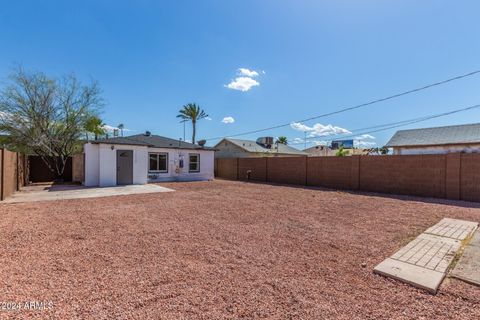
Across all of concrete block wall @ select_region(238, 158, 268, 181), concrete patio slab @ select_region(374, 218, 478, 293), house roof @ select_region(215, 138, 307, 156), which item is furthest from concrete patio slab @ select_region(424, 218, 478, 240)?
house roof @ select_region(215, 138, 307, 156)

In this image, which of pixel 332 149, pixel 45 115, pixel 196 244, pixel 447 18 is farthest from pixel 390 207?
pixel 332 149

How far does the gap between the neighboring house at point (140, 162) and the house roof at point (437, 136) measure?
58.3 ft

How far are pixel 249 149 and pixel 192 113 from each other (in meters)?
10.4

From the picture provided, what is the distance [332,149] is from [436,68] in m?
29.4

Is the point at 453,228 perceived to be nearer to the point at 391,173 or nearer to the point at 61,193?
the point at 391,173

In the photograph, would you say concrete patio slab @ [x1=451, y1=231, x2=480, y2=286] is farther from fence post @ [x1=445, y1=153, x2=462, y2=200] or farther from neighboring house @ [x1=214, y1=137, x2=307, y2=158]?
neighboring house @ [x1=214, y1=137, x2=307, y2=158]

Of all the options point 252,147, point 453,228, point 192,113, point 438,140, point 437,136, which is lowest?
point 453,228

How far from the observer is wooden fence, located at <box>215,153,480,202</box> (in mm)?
9445

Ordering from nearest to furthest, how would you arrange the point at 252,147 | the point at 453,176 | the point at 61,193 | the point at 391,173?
the point at 453,176, the point at 61,193, the point at 391,173, the point at 252,147

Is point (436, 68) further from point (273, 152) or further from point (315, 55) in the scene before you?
point (273, 152)

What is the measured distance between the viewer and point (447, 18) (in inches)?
360

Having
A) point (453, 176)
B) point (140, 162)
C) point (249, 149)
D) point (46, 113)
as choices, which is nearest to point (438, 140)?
point (453, 176)

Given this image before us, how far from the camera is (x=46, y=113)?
14711 mm

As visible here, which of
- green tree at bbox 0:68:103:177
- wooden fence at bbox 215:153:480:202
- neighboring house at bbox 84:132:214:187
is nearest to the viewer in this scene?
wooden fence at bbox 215:153:480:202
